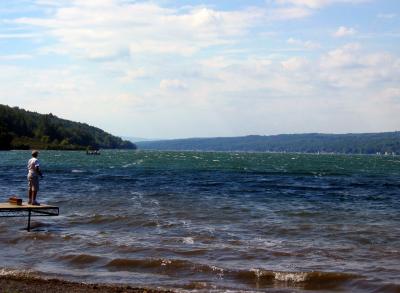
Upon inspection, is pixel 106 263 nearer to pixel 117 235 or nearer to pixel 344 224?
pixel 117 235

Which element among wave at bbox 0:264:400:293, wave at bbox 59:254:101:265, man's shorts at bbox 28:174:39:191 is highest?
man's shorts at bbox 28:174:39:191

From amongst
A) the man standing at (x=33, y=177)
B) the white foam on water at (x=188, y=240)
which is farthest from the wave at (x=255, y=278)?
the man standing at (x=33, y=177)

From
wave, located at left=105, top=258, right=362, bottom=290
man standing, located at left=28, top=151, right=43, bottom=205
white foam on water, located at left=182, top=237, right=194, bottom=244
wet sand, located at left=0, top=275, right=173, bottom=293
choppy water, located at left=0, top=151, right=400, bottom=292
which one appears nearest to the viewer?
wet sand, located at left=0, top=275, right=173, bottom=293

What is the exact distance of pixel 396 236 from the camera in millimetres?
22359

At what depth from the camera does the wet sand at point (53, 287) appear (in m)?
13.0

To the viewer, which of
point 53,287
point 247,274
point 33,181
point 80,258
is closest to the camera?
point 53,287

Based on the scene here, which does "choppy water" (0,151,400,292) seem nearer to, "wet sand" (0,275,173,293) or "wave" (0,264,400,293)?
"wave" (0,264,400,293)

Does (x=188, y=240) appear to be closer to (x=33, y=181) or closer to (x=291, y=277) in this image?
(x=291, y=277)

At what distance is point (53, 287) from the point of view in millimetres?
13367

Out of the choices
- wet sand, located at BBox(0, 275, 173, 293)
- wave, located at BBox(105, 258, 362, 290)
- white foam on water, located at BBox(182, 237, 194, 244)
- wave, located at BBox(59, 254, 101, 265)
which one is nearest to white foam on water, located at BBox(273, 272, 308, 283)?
wave, located at BBox(105, 258, 362, 290)

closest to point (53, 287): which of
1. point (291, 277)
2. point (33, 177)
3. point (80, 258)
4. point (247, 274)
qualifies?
point (80, 258)

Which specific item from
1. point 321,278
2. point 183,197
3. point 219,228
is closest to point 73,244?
point 219,228

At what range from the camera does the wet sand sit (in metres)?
13.0

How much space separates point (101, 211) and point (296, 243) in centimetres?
1163
